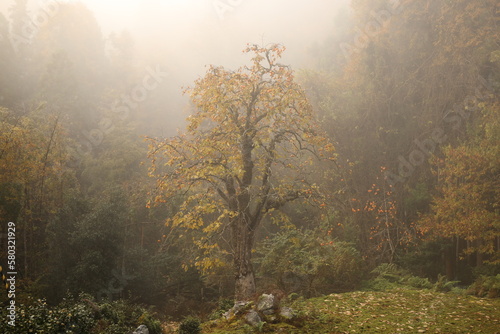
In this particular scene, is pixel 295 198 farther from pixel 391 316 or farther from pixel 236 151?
pixel 391 316

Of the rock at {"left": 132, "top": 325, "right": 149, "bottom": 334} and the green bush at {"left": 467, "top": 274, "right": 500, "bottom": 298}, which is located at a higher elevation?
the rock at {"left": 132, "top": 325, "right": 149, "bottom": 334}

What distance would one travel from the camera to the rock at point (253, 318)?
303 inches

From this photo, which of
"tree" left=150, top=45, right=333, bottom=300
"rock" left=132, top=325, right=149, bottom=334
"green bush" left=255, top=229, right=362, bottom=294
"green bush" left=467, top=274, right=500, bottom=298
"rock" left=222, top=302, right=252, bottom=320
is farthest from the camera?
"green bush" left=255, top=229, right=362, bottom=294

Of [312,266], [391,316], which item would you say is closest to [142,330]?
[391,316]

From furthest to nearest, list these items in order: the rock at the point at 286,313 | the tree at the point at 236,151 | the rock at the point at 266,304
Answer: the tree at the point at 236,151 < the rock at the point at 266,304 < the rock at the point at 286,313

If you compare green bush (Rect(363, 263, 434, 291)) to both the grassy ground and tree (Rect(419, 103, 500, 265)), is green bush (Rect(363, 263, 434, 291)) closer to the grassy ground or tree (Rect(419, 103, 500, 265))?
the grassy ground

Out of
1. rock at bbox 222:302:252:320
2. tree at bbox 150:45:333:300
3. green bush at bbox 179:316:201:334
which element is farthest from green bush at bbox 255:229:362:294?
green bush at bbox 179:316:201:334

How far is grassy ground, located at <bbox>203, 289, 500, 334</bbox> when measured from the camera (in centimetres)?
762

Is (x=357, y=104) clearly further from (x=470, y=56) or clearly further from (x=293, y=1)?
(x=293, y=1)

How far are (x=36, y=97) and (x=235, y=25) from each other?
24.9m

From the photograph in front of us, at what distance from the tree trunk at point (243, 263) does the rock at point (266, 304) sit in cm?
247

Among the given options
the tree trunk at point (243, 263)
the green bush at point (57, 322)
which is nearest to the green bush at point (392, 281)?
the tree trunk at point (243, 263)

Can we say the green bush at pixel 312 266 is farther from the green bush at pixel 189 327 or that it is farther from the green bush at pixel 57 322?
the green bush at pixel 57 322

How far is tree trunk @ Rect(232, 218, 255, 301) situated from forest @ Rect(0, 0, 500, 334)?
0.05 meters
